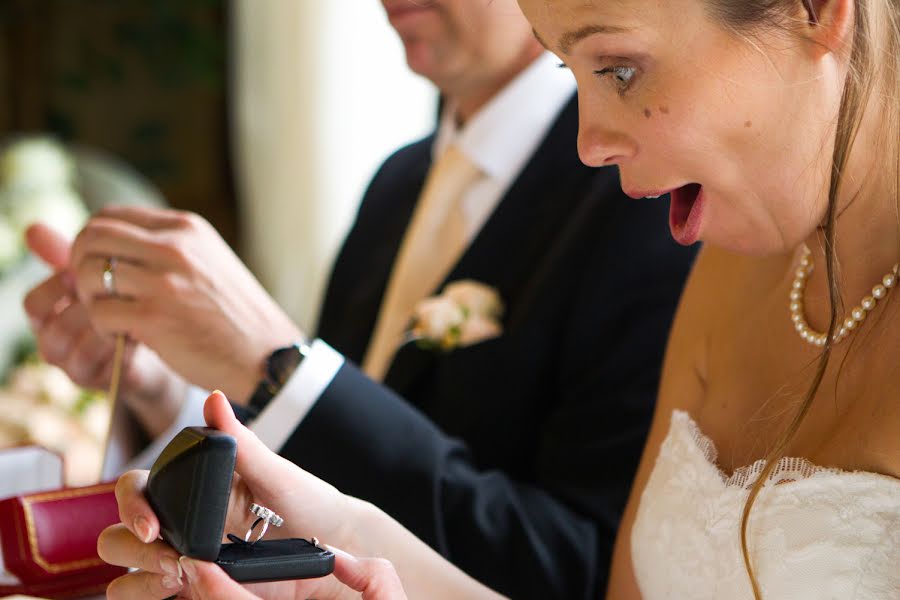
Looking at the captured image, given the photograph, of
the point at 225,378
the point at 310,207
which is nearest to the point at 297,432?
the point at 225,378

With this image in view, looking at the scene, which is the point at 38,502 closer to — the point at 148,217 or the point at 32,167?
the point at 148,217

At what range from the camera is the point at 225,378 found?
1.18 m

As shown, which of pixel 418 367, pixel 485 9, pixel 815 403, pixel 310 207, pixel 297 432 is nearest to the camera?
pixel 815 403

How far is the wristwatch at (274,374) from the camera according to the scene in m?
1.15

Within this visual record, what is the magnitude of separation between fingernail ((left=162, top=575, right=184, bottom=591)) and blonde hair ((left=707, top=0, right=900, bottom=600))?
445mm

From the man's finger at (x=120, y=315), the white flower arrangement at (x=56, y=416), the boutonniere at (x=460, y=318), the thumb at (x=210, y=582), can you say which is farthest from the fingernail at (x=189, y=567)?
the white flower arrangement at (x=56, y=416)

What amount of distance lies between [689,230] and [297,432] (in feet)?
1.52

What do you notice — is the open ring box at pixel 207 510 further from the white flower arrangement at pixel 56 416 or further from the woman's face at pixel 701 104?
the white flower arrangement at pixel 56 416

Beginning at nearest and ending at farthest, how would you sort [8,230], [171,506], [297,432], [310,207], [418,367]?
1. [171,506]
2. [297,432]
3. [418,367]
4. [8,230]
5. [310,207]

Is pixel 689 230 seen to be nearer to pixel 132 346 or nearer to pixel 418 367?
pixel 418 367

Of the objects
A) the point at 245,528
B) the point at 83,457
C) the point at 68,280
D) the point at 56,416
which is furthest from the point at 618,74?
the point at 56,416

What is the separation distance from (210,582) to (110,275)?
0.61m

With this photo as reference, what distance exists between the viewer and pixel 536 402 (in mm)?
1347

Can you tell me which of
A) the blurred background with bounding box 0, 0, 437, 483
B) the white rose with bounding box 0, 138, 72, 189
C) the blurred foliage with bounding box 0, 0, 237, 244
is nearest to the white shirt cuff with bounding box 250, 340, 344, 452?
the blurred background with bounding box 0, 0, 437, 483
